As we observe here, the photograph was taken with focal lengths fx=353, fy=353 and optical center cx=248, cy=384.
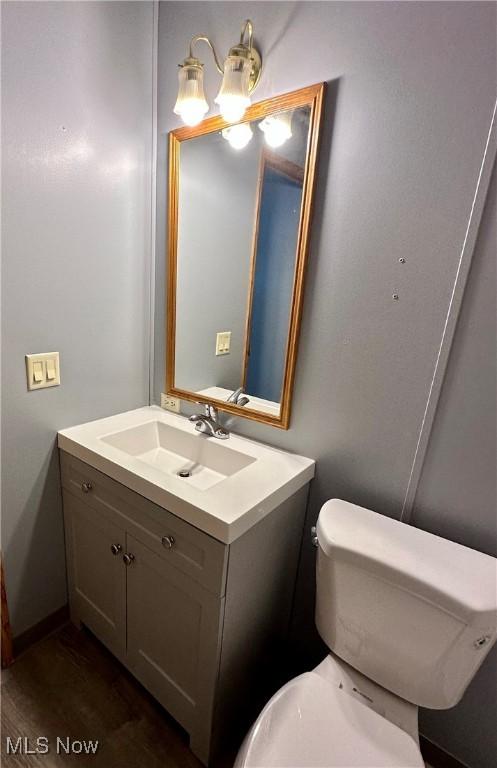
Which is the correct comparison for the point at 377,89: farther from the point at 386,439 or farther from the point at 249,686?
the point at 249,686

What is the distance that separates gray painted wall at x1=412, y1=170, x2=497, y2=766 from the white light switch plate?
121cm

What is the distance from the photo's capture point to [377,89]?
91cm

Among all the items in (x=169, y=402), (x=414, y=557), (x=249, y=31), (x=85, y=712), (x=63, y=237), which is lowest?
(x=85, y=712)

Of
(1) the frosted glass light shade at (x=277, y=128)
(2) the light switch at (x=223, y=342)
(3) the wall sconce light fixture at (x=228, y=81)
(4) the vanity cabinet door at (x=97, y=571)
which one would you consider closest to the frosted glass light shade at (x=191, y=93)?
(3) the wall sconce light fixture at (x=228, y=81)

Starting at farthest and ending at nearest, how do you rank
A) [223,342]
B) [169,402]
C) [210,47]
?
[169,402] → [223,342] → [210,47]

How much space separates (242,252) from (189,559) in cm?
99

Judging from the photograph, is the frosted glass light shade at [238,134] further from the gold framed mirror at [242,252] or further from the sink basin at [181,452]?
the sink basin at [181,452]

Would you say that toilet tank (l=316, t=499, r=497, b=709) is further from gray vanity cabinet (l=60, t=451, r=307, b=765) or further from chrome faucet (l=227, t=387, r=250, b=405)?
chrome faucet (l=227, t=387, r=250, b=405)

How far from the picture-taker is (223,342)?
138 cm

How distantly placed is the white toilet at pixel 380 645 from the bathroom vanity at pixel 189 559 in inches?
7.2

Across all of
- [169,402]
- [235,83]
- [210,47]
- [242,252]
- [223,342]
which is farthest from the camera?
[169,402]

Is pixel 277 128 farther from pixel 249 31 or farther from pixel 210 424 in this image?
pixel 210 424

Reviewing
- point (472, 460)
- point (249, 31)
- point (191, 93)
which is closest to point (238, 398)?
point (472, 460)

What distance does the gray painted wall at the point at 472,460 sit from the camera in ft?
2.78
